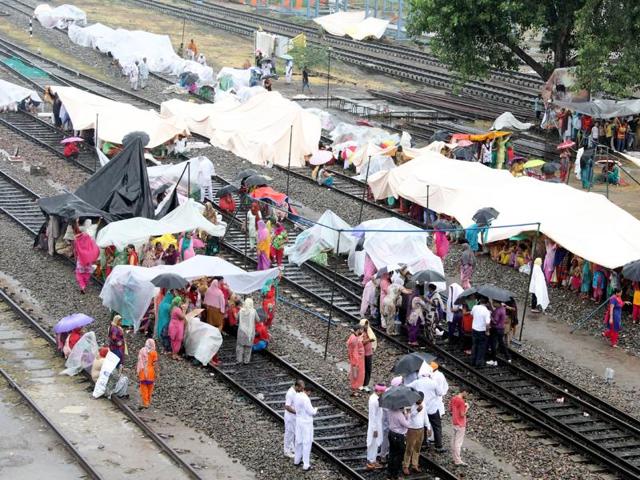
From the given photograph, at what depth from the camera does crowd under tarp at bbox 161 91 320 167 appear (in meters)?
33.8

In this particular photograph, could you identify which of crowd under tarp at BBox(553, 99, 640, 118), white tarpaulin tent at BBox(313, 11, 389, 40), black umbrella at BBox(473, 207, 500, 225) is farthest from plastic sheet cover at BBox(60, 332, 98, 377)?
white tarpaulin tent at BBox(313, 11, 389, 40)

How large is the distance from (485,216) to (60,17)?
34.8m

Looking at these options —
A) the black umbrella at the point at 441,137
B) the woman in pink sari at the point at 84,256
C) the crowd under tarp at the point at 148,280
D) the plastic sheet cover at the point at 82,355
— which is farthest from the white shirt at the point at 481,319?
the black umbrella at the point at 441,137

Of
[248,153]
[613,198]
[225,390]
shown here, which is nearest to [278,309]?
[225,390]

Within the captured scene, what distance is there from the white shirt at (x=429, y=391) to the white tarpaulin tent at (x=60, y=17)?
41434mm

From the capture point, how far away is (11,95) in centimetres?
3919

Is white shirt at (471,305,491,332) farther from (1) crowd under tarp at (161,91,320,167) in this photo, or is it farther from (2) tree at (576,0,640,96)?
(2) tree at (576,0,640,96)

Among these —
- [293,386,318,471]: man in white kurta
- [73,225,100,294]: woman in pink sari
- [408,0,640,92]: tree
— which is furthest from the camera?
[408,0,640,92]: tree

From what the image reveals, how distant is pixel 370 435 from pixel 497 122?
919 inches

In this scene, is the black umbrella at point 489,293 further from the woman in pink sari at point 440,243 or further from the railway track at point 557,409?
the woman in pink sari at point 440,243

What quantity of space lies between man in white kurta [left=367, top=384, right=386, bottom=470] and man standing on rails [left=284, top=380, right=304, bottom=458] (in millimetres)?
1018

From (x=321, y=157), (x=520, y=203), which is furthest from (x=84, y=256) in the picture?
(x=321, y=157)

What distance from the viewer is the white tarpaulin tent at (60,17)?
55.7m

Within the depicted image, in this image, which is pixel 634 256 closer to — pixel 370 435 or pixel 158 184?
pixel 370 435
